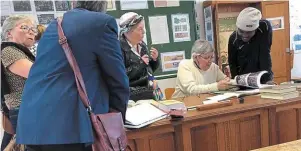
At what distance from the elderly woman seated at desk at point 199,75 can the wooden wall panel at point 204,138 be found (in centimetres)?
75

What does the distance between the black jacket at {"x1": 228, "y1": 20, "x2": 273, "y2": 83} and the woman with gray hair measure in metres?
1.78

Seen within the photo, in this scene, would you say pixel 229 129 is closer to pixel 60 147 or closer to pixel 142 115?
pixel 142 115

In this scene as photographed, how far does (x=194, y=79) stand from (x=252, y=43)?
24.6 inches

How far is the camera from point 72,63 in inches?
41.0

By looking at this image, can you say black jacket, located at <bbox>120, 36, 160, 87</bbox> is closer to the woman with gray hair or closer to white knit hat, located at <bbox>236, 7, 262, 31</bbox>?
the woman with gray hair

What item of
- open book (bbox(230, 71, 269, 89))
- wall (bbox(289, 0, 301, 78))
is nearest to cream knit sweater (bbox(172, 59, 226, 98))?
open book (bbox(230, 71, 269, 89))

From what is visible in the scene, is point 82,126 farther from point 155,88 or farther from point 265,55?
point 265,55

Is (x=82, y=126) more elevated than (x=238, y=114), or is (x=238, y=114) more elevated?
(x=82, y=126)

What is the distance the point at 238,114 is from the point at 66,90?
3.70 feet

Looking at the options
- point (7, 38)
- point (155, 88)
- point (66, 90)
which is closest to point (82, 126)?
point (66, 90)

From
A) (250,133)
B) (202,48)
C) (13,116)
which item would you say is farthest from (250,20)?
(13,116)

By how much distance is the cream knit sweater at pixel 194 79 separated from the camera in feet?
8.07

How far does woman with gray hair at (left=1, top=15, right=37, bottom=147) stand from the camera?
157cm

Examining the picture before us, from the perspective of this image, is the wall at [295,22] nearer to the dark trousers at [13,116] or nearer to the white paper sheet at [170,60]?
the white paper sheet at [170,60]
